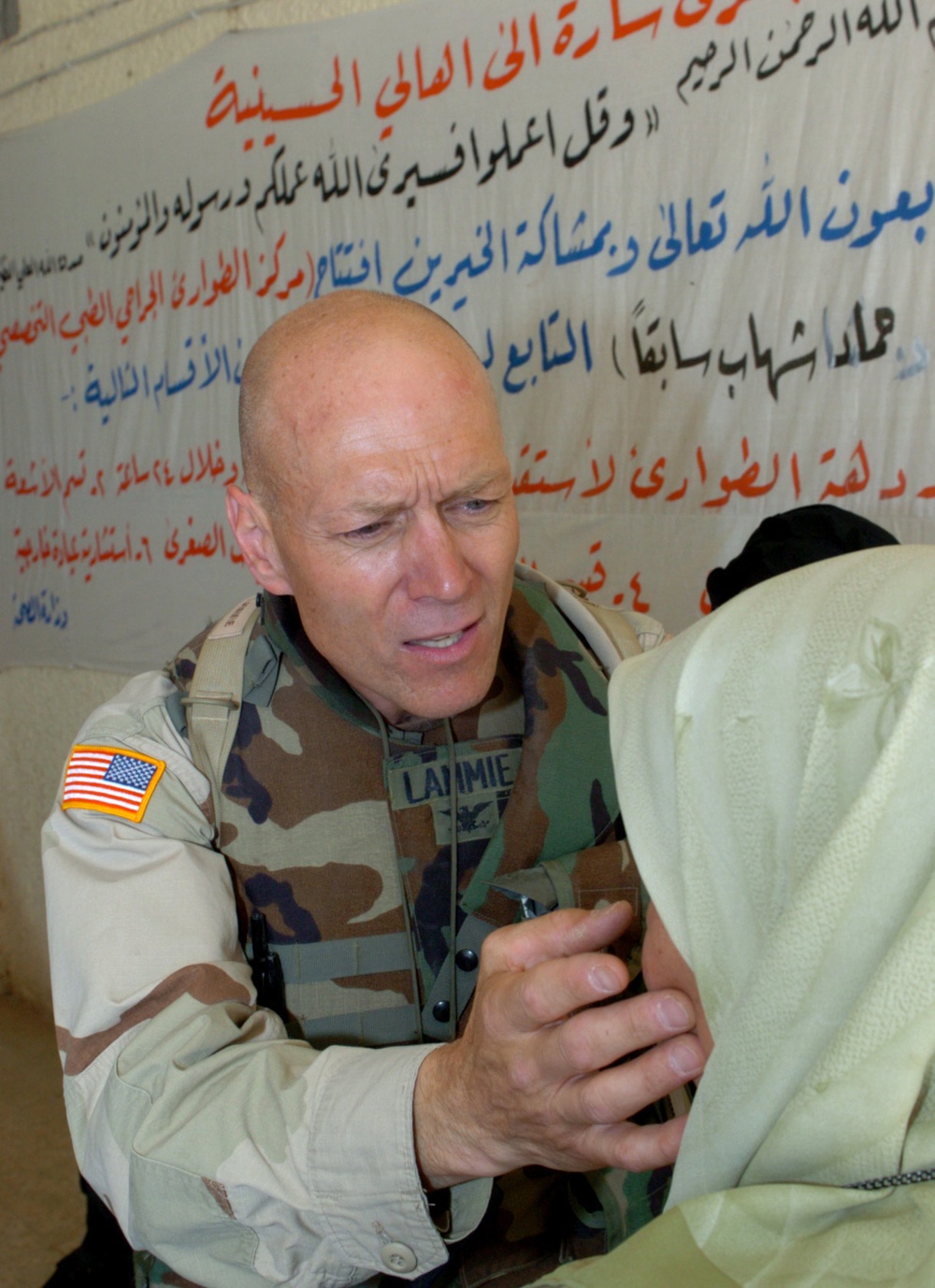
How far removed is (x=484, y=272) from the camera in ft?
5.33

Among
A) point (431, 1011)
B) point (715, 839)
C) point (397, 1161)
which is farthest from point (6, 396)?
point (715, 839)

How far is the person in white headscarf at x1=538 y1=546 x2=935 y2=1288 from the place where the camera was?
0.42m

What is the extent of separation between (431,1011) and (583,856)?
0.20 metres

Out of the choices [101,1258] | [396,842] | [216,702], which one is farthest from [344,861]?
[101,1258]

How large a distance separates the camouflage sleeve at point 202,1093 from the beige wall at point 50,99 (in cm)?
143

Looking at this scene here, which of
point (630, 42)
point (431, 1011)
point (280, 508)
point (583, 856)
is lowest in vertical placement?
point (431, 1011)

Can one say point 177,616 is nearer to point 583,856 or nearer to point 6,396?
point 6,396

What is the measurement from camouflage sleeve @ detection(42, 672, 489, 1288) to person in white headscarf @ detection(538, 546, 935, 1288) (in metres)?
0.31

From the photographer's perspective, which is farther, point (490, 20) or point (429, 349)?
point (490, 20)

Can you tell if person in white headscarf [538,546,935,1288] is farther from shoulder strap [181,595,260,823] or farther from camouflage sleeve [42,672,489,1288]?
shoulder strap [181,595,260,823]

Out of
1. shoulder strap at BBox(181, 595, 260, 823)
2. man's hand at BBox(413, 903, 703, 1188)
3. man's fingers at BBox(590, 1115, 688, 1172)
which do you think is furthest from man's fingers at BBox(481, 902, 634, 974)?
shoulder strap at BBox(181, 595, 260, 823)

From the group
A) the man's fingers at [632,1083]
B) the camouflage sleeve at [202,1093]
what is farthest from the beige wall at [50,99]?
the man's fingers at [632,1083]

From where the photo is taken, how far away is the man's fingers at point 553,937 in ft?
2.15

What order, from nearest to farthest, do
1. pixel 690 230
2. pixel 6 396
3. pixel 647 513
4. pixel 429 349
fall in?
1. pixel 429 349
2. pixel 690 230
3. pixel 647 513
4. pixel 6 396
